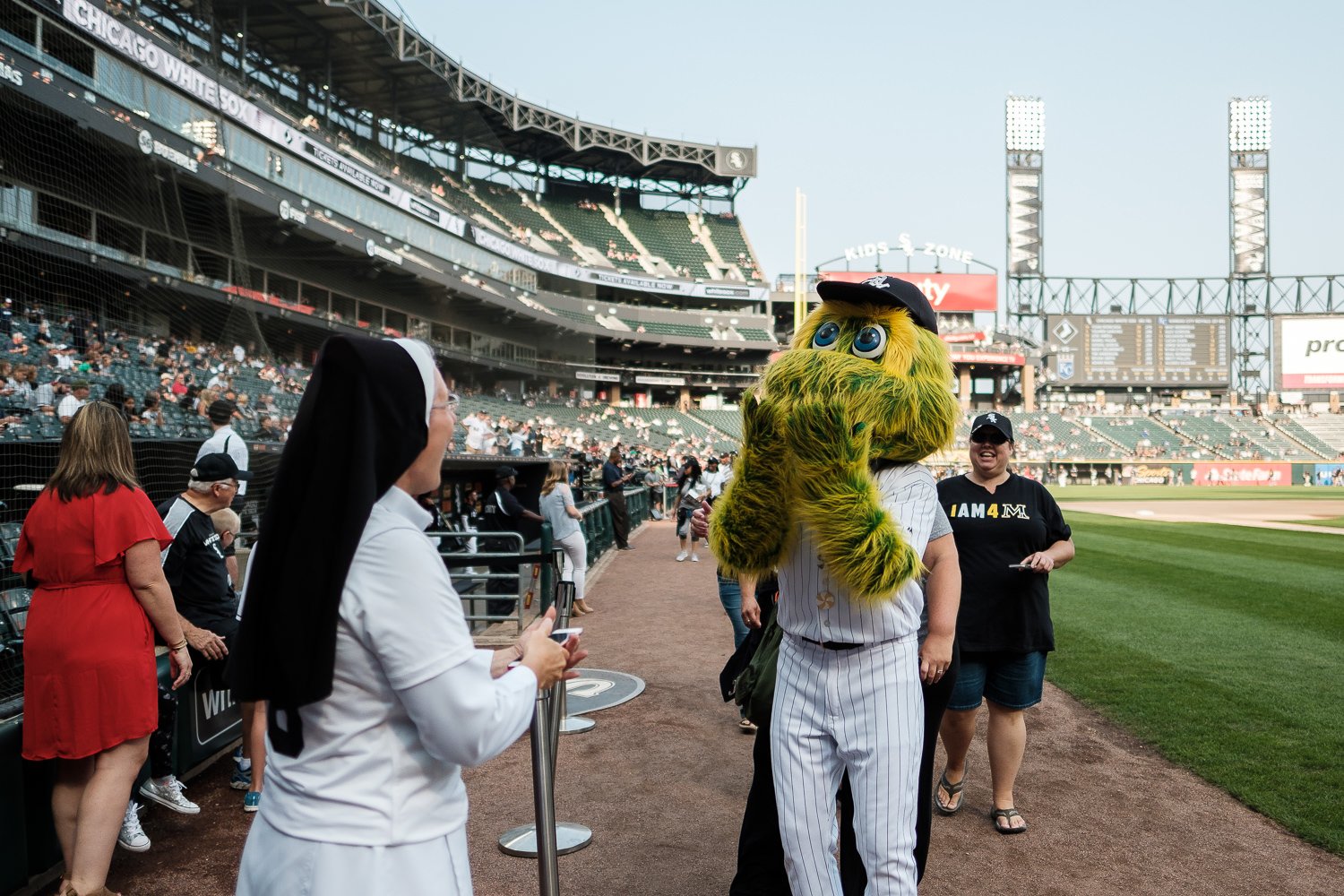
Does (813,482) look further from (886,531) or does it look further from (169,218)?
(169,218)

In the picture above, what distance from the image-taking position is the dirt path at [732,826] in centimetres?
394

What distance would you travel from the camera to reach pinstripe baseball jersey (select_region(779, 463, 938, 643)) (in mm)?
2672

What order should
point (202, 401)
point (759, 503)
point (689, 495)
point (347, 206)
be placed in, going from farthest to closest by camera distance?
point (347, 206), point (689, 495), point (202, 401), point (759, 503)

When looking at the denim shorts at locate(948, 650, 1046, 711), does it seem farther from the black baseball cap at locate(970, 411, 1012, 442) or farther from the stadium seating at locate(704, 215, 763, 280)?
the stadium seating at locate(704, 215, 763, 280)

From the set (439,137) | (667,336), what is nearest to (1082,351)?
(667,336)

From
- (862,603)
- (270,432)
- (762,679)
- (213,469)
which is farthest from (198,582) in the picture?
(270,432)

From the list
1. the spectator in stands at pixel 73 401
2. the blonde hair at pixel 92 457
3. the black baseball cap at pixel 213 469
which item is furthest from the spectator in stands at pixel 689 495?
the blonde hair at pixel 92 457

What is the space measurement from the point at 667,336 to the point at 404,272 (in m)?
29.9

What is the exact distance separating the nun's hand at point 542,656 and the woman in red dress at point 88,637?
2.22m

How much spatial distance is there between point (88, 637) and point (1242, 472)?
60931mm

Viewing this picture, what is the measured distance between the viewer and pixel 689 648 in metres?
8.98

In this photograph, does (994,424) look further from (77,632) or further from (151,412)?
(151,412)

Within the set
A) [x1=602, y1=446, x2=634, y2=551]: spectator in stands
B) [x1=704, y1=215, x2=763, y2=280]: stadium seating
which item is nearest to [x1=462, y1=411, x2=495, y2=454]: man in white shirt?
[x1=602, y1=446, x2=634, y2=551]: spectator in stands

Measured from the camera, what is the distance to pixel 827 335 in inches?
120
